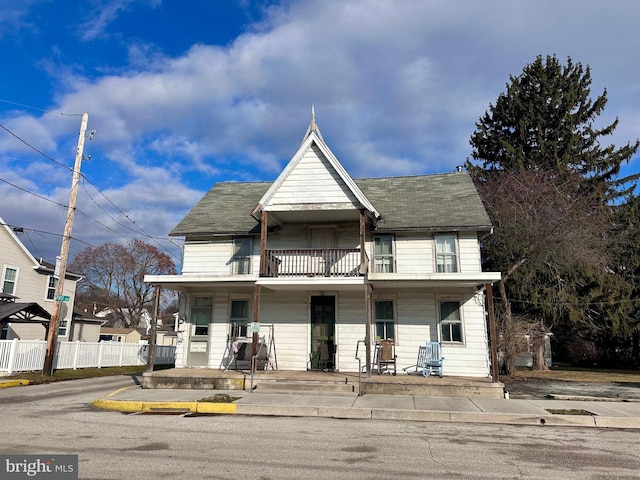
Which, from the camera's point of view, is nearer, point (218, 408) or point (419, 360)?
point (218, 408)

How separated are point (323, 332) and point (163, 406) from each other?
659 cm

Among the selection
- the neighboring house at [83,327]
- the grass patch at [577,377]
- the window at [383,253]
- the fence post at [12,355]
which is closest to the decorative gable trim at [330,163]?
the window at [383,253]

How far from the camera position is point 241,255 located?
55.4 feet

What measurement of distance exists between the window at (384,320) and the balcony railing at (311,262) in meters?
1.67

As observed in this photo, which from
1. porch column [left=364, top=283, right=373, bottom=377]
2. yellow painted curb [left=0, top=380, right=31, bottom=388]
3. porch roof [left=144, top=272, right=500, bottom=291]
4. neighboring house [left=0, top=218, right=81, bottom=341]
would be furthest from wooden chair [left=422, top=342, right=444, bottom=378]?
neighboring house [left=0, top=218, right=81, bottom=341]

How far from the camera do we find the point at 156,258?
51.8 metres

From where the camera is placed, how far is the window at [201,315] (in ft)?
54.0

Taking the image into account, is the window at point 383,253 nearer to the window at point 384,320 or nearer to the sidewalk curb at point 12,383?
the window at point 384,320

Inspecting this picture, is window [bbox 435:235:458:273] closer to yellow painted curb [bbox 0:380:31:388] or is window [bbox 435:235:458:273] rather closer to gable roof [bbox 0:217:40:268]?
yellow painted curb [bbox 0:380:31:388]

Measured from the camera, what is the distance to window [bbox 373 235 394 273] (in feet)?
52.2

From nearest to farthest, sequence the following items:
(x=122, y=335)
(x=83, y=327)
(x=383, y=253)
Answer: (x=383, y=253) → (x=83, y=327) → (x=122, y=335)

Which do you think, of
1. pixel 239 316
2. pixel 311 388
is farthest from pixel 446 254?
pixel 239 316

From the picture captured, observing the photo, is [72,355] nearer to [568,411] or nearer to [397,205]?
[397,205]

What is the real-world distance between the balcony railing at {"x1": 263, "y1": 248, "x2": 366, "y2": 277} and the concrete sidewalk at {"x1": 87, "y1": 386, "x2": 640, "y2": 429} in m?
4.61
